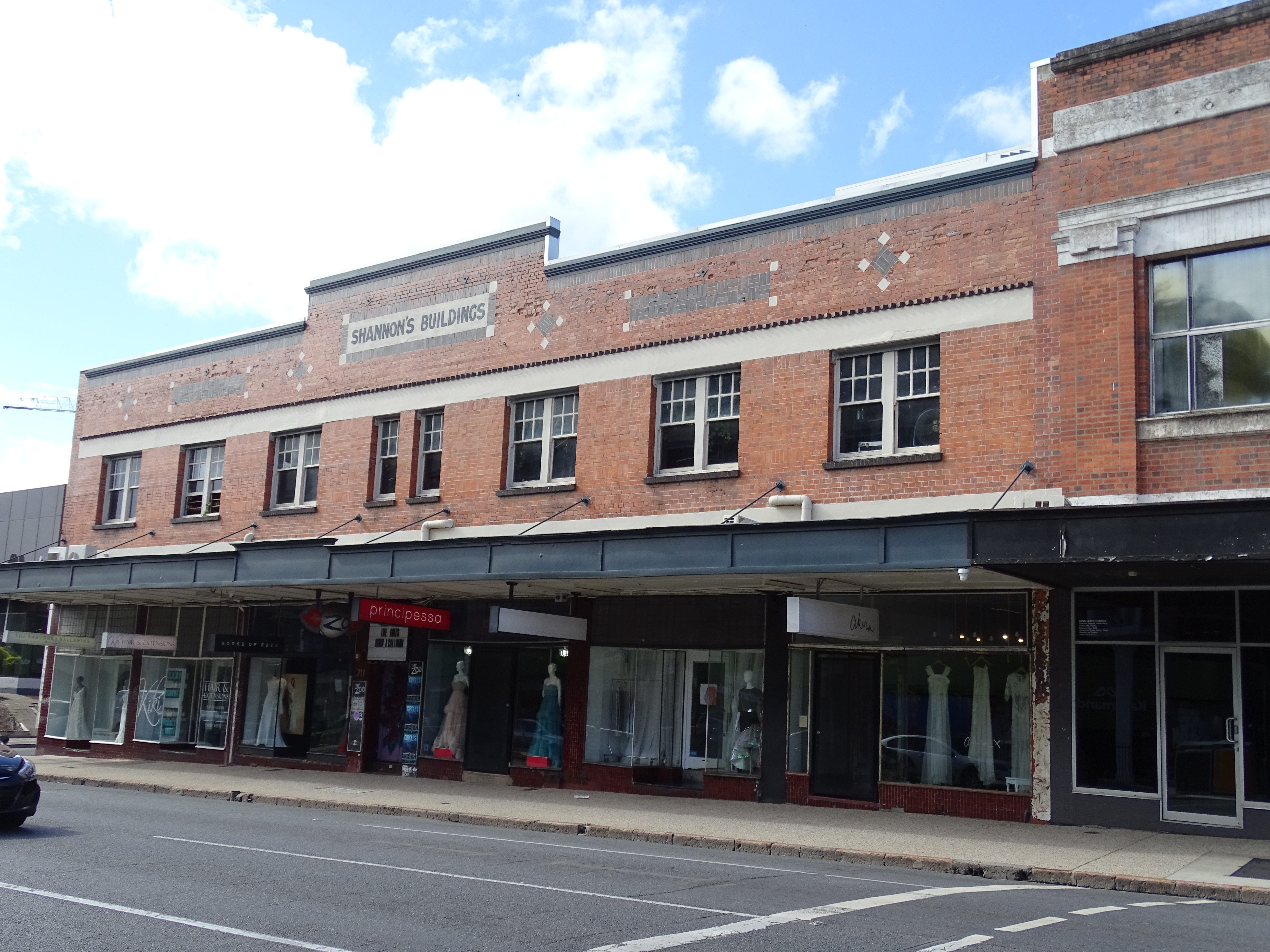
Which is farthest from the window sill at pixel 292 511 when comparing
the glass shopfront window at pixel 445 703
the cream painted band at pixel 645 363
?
the glass shopfront window at pixel 445 703

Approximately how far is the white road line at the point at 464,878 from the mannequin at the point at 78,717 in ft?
57.5

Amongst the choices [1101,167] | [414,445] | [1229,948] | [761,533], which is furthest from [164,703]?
[1229,948]

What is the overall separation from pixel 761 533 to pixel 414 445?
9.16 meters

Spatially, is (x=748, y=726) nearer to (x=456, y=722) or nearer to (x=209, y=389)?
(x=456, y=722)

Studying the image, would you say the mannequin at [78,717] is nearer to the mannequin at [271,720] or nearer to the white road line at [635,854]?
the mannequin at [271,720]

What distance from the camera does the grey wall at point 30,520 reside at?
32312 mm

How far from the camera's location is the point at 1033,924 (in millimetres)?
8789

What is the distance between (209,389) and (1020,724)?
19203mm

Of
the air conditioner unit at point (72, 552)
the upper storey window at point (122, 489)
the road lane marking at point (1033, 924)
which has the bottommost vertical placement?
the road lane marking at point (1033, 924)

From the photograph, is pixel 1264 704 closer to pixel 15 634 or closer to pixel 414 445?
pixel 414 445

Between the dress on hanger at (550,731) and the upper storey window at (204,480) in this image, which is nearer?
the dress on hanger at (550,731)

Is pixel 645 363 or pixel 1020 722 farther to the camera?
pixel 645 363

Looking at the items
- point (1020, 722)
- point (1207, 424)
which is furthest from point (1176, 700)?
point (1207, 424)

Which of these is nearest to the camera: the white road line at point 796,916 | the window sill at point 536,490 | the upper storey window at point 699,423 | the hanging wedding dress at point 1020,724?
the white road line at point 796,916
